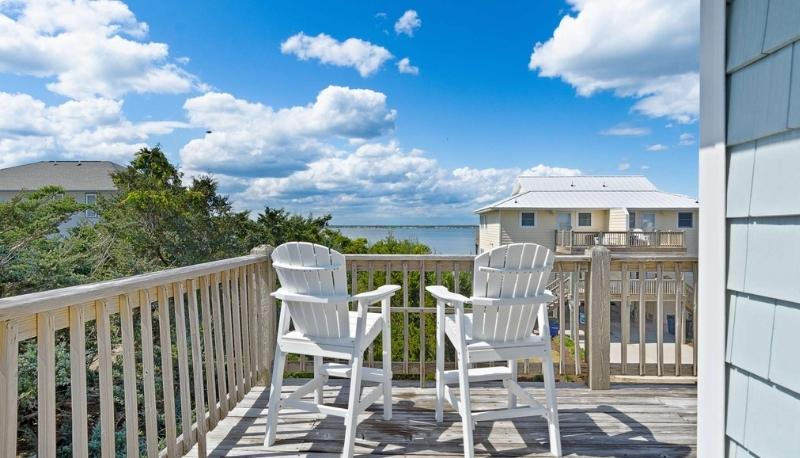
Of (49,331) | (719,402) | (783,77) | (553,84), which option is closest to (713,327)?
(719,402)

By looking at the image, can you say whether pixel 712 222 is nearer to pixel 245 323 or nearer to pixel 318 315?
pixel 318 315

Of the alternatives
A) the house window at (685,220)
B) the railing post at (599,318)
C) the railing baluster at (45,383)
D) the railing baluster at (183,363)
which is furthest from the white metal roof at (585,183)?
the railing baluster at (45,383)

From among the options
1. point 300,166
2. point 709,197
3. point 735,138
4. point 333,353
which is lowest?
point 333,353

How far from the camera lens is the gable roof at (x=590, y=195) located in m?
16.5

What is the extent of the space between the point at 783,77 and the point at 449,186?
729 inches

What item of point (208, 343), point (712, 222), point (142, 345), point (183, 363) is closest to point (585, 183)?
point (208, 343)

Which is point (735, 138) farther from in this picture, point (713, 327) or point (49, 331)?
point (49, 331)

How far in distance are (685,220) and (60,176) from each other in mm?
29065

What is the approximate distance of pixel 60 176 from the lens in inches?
930

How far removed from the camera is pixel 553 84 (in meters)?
14.9

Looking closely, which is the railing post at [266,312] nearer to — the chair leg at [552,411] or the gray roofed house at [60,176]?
the chair leg at [552,411]

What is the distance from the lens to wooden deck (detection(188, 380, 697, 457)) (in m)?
2.58

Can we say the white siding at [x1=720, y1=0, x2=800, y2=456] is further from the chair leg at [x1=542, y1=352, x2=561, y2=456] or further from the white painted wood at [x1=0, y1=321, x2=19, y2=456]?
the white painted wood at [x1=0, y1=321, x2=19, y2=456]

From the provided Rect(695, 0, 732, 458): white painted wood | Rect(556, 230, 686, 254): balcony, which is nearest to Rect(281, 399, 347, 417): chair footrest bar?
Rect(695, 0, 732, 458): white painted wood
